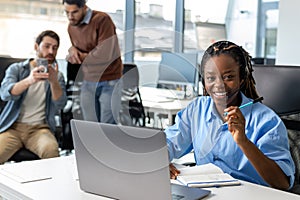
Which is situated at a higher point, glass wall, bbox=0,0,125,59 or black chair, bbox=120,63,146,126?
glass wall, bbox=0,0,125,59

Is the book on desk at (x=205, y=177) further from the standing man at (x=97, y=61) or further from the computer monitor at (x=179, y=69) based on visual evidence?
the computer monitor at (x=179, y=69)

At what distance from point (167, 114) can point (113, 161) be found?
1.67m

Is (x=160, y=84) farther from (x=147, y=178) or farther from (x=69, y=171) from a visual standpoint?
(x=147, y=178)

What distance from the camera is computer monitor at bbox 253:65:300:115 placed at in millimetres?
1790

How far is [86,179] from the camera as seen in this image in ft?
4.06

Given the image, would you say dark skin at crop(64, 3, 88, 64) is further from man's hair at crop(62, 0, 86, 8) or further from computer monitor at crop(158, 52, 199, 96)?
computer monitor at crop(158, 52, 199, 96)

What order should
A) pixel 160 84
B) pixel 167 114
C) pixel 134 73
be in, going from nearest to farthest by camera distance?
1. pixel 167 114
2. pixel 134 73
3. pixel 160 84

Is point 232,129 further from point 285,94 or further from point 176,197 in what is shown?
point 285,94

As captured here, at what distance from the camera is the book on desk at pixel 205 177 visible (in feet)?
4.27

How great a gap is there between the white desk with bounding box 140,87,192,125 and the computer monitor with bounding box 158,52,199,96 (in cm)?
12

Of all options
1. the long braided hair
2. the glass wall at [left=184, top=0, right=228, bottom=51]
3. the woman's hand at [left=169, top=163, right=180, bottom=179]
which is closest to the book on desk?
the woman's hand at [left=169, top=163, right=180, bottom=179]

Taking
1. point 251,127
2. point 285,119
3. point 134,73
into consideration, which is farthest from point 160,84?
point 251,127

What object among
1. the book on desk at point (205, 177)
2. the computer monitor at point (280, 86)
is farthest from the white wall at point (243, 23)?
the book on desk at point (205, 177)

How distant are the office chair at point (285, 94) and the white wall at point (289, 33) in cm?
117
